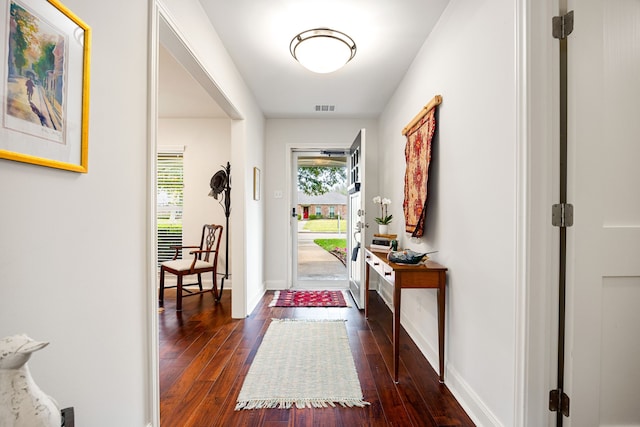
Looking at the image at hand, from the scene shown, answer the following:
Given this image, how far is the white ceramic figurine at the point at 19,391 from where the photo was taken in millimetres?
596

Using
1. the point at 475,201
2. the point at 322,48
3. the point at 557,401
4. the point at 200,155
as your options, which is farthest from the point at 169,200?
the point at 557,401

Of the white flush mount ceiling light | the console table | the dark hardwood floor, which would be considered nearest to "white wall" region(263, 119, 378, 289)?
the dark hardwood floor

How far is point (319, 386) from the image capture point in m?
2.01

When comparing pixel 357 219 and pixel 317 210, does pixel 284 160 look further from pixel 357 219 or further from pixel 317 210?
pixel 357 219

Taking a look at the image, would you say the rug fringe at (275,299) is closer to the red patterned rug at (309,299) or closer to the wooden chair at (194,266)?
the red patterned rug at (309,299)

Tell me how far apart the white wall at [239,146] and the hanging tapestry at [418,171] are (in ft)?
5.39

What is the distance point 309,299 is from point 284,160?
6.60 ft

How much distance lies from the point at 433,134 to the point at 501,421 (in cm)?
176

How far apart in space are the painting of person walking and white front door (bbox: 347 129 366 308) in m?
2.85

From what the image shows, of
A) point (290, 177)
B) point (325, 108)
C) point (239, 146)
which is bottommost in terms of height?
A: point (290, 177)

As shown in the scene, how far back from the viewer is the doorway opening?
478 centimetres

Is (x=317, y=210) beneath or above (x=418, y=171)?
beneath

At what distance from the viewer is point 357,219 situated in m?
4.10

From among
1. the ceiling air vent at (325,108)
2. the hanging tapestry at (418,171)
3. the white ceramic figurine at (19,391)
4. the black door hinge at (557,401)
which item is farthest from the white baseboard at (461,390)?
the ceiling air vent at (325,108)
